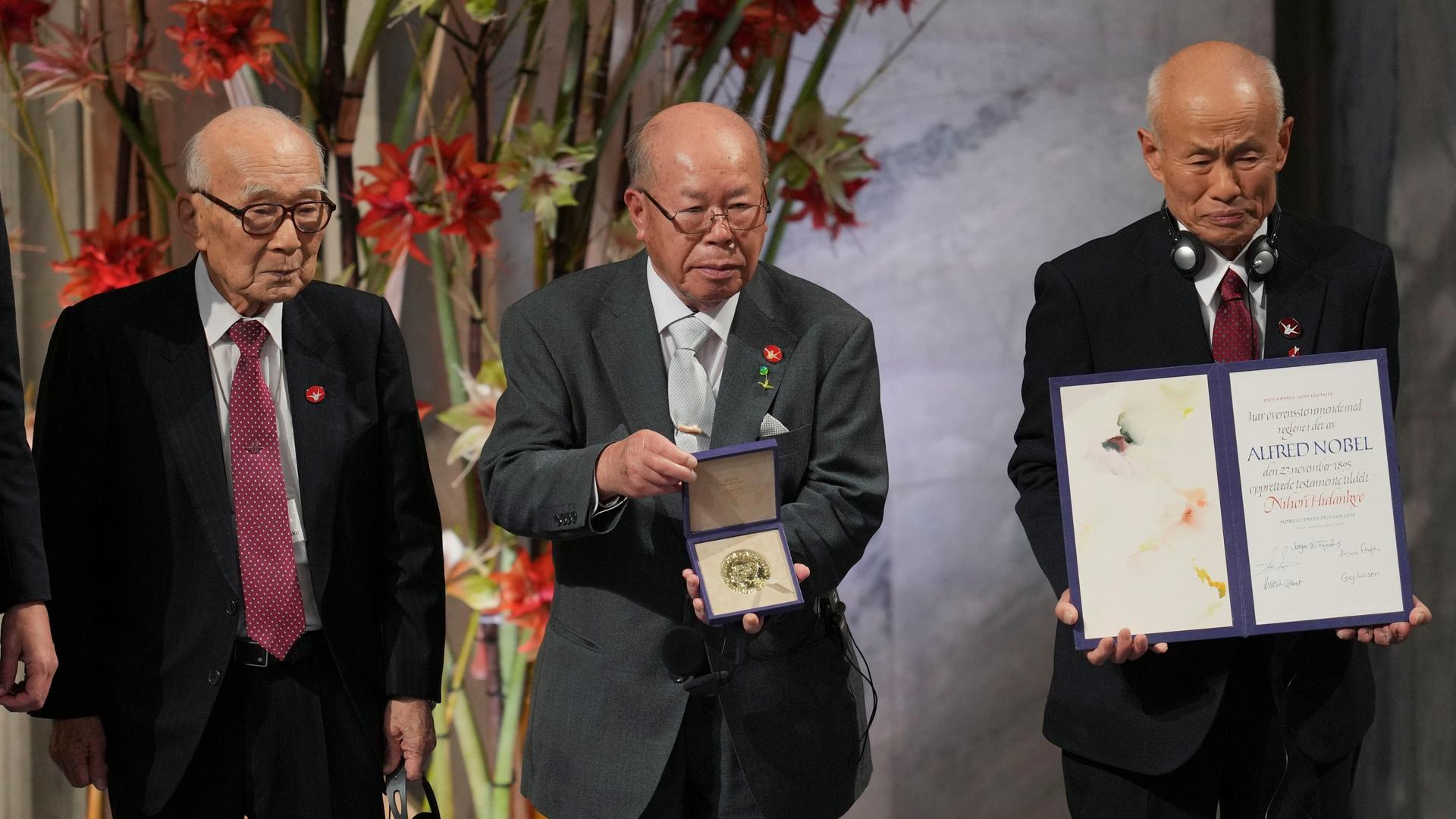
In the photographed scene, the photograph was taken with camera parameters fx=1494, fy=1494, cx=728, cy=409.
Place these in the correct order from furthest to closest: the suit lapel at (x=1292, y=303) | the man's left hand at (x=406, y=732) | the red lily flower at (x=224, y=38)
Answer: the red lily flower at (x=224, y=38)
the man's left hand at (x=406, y=732)
the suit lapel at (x=1292, y=303)

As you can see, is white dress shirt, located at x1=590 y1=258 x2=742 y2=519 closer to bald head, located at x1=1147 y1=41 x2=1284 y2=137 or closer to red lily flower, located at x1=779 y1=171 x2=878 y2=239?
bald head, located at x1=1147 y1=41 x2=1284 y2=137

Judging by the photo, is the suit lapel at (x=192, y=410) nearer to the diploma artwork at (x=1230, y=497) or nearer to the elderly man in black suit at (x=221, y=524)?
the elderly man in black suit at (x=221, y=524)

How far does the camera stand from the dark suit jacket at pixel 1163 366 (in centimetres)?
230

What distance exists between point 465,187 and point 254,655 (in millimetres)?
1390

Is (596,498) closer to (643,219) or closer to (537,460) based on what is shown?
(537,460)

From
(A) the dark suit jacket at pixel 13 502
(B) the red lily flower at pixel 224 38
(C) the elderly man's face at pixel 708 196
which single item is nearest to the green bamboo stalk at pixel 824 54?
(B) the red lily flower at pixel 224 38

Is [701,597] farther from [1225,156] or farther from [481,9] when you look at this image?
[481,9]

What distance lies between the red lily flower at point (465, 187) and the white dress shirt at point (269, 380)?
0.98 meters

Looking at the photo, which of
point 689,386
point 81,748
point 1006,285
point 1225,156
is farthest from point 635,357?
point 1006,285

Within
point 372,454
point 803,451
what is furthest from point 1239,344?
point 372,454

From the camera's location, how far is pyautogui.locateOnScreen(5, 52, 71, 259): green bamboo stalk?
3502mm

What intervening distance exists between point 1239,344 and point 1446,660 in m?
1.80

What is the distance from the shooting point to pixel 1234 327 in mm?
2350

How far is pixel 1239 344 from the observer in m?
2.34
